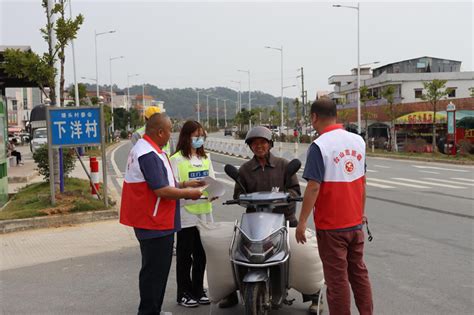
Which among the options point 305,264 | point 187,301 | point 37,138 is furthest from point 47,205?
point 37,138

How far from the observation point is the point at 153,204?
417 centimetres

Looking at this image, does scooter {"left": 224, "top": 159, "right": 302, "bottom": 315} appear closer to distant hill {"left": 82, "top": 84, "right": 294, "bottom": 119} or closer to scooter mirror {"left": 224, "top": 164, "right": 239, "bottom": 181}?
scooter mirror {"left": 224, "top": 164, "right": 239, "bottom": 181}

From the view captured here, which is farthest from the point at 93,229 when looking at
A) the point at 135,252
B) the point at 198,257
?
the point at 198,257

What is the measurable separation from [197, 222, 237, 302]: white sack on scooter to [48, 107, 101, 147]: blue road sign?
21.3 feet

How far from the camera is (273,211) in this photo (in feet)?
14.2

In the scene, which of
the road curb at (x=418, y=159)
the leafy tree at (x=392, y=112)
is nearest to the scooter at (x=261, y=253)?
the road curb at (x=418, y=159)

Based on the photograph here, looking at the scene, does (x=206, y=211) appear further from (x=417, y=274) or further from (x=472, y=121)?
(x=472, y=121)

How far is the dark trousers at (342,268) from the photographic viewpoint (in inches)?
155

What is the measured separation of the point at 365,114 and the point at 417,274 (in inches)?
1400

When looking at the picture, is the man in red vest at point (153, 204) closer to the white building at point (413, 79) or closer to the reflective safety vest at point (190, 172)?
A: the reflective safety vest at point (190, 172)

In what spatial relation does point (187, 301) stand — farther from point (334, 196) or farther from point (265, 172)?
point (334, 196)

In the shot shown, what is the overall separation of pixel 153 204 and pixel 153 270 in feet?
1.81

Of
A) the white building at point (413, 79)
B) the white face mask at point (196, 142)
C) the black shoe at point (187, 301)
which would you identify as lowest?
the black shoe at point (187, 301)

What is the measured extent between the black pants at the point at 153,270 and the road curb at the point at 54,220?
537cm
